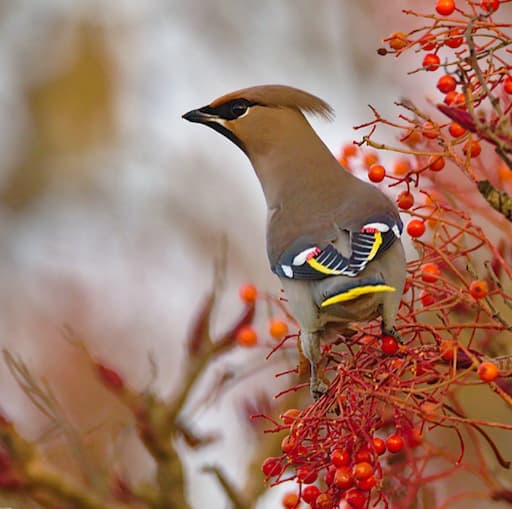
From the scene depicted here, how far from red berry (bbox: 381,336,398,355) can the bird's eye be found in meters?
1.19

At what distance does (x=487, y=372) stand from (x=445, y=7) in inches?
35.9

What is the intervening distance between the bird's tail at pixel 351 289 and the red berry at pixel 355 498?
562 mm

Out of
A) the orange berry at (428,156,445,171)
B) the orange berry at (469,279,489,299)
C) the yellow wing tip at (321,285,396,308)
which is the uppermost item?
the orange berry at (428,156,445,171)

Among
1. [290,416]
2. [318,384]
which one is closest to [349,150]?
[318,384]

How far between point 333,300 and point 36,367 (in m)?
4.70

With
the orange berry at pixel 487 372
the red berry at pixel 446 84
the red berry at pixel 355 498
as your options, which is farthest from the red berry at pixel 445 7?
the red berry at pixel 355 498

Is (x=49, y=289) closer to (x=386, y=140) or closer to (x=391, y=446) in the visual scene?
(x=386, y=140)

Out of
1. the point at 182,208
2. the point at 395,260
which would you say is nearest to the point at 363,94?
the point at 182,208

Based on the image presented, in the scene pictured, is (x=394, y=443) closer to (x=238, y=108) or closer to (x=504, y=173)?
(x=504, y=173)

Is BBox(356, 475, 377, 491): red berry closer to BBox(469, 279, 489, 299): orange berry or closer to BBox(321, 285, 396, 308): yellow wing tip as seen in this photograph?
BBox(469, 279, 489, 299): orange berry

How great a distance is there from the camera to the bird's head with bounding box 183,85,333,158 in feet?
12.0

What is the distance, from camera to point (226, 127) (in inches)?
146

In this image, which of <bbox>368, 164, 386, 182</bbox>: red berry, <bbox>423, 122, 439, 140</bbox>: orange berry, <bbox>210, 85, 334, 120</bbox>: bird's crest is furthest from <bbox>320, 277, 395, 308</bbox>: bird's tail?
<bbox>210, 85, 334, 120</bbox>: bird's crest

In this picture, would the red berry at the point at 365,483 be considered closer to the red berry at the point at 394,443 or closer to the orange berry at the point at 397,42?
the red berry at the point at 394,443
